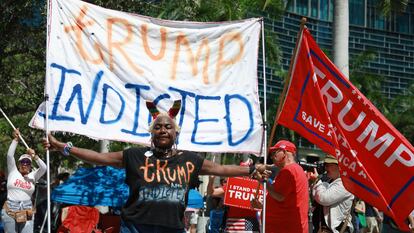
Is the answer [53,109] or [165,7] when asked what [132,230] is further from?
[165,7]

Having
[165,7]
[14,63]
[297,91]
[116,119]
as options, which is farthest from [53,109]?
[14,63]

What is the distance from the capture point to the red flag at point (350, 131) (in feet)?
25.7

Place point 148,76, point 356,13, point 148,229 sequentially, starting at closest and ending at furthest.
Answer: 1. point 148,229
2. point 148,76
3. point 356,13

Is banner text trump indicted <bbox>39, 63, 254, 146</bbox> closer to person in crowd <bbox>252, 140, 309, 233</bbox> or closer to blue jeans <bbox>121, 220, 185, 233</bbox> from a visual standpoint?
person in crowd <bbox>252, 140, 309, 233</bbox>

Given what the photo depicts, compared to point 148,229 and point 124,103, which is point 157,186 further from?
point 124,103

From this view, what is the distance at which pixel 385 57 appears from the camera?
180 ft

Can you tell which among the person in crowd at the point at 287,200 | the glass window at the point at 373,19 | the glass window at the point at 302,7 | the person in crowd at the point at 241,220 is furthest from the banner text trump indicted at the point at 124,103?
the glass window at the point at 373,19

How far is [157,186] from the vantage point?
19.7 ft

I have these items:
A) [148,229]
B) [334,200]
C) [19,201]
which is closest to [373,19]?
[19,201]

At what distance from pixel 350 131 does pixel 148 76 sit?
1952mm

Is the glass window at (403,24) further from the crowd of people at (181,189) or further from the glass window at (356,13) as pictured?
the crowd of people at (181,189)

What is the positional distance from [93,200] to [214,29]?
4.27 meters

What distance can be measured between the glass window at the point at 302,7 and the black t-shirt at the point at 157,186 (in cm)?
4534

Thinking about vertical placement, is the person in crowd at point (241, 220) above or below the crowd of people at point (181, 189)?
below
